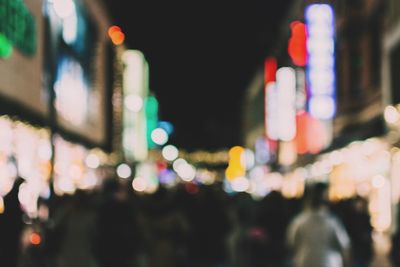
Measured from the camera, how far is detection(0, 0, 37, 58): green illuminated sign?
45.2ft

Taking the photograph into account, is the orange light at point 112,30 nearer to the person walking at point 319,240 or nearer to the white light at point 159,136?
the person walking at point 319,240

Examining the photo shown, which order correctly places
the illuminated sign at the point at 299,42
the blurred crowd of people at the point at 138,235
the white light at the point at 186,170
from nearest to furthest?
1. the blurred crowd of people at the point at 138,235
2. the illuminated sign at the point at 299,42
3. the white light at the point at 186,170

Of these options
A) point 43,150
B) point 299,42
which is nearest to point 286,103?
point 299,42

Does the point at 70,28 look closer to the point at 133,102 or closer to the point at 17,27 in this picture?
the point at 17,27

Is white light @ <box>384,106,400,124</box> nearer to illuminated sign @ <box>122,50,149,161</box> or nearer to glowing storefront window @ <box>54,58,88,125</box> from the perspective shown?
glowing storefront window @ <box>54,58,88,125</box>

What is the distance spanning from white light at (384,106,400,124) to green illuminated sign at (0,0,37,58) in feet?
30.1

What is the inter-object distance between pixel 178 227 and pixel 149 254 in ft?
1.91

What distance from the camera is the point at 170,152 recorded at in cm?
10700

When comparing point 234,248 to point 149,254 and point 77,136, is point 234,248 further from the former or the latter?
point 77,136

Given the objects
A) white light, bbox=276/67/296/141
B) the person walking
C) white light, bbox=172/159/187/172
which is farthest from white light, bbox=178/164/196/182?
the person walking

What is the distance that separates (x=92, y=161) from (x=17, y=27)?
17406mm

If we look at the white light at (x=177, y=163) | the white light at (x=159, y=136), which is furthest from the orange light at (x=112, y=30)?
the white light at (x=177, y=163)

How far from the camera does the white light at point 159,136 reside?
94.2 m

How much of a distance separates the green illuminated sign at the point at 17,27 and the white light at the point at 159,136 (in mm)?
73786
